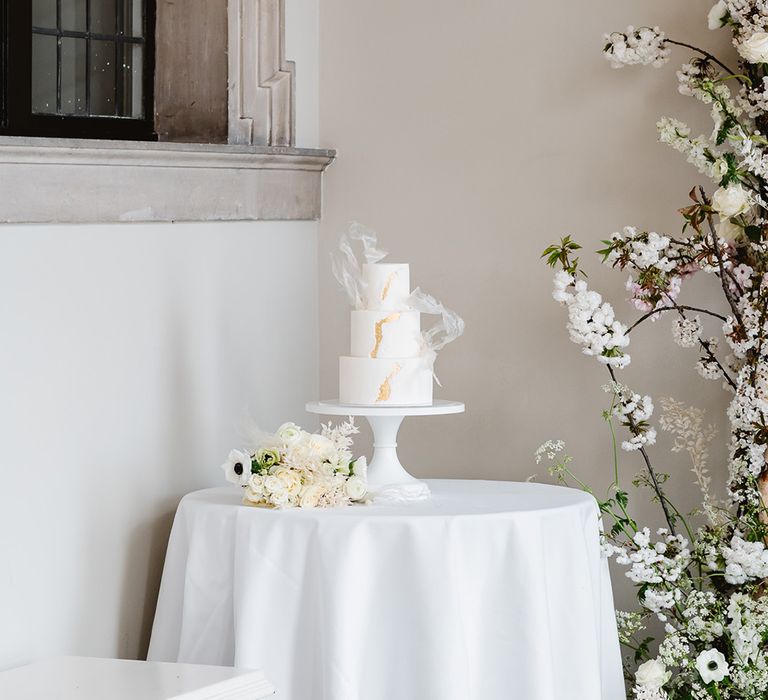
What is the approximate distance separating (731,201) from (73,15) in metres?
1.67

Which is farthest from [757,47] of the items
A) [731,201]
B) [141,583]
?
[141,583]

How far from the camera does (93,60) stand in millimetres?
3262

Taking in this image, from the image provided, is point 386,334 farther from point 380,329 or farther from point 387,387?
point 387,387

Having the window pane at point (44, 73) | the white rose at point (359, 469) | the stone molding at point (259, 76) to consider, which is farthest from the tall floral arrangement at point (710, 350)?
the window pane at point (44, 73)

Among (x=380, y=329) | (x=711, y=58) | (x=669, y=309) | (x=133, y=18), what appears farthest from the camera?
(x=133, y=18)

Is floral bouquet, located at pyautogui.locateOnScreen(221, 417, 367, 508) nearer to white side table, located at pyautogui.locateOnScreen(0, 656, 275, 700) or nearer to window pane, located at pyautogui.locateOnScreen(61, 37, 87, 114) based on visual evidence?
white side table, located at pyautogui.locateOnScreen(0, 656, 275, 700)

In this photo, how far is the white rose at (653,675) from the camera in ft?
9.58

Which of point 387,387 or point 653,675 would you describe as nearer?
point 387,387

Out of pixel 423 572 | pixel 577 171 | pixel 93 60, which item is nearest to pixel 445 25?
pixel 577 171

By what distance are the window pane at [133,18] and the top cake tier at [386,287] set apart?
3.49 feet

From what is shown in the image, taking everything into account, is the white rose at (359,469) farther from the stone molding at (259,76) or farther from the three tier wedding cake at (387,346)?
the stone molding at (259,76)

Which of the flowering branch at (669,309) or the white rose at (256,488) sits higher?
the flowering branch at (669,309)

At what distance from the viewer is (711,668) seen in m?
2.90

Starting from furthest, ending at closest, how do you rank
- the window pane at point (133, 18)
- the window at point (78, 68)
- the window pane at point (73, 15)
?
the window pane at point (133, 18)
the window pane at point (73, 15)
the window at point (78, 68)
